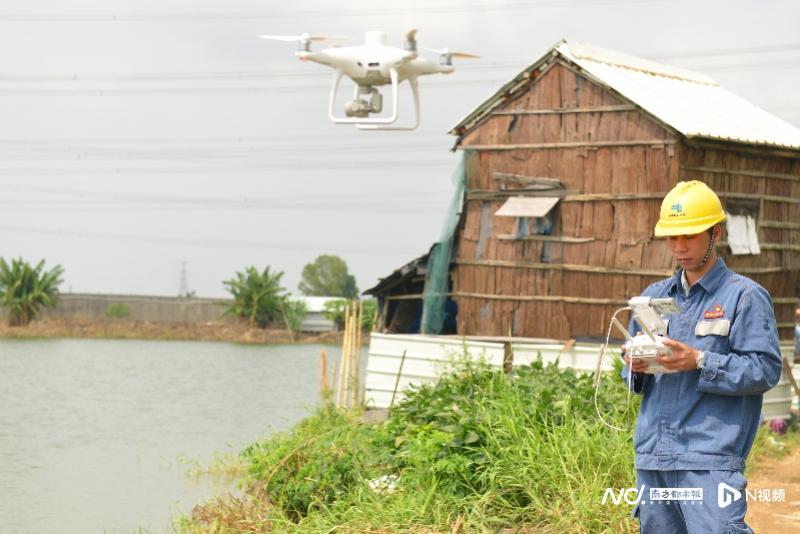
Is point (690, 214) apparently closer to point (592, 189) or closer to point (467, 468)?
point (467, 468)

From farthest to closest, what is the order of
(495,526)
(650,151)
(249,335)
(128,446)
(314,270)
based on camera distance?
(314,270) < (249,335) < (128,446) < (650,151) < (495,526)

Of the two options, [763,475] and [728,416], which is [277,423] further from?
[728,416]

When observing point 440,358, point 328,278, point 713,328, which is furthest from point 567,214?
point 328,278

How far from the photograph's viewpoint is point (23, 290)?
188 feet

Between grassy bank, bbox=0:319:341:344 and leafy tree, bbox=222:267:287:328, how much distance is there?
2.11 ft

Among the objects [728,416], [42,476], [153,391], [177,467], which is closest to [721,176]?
[177,467]

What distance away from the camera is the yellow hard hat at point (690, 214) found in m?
4.62

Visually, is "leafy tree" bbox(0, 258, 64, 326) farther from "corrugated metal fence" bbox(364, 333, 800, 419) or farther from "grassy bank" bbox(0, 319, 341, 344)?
"corrugated metal fence" bbox(364, 333, 800, 419)

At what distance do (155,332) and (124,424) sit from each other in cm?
3618

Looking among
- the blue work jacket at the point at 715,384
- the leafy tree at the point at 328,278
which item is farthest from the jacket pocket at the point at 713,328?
the leafy tree at the point at 328,278

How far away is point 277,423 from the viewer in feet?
77.2

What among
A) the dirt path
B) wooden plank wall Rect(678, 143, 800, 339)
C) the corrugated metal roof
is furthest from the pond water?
wooden plank wall Rect(678, 143, 800, 339)

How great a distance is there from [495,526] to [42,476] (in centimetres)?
1155

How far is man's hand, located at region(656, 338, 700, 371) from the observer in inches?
175
